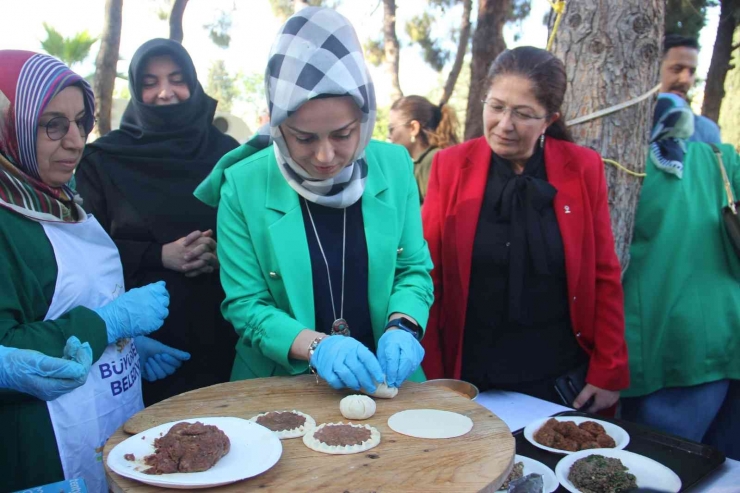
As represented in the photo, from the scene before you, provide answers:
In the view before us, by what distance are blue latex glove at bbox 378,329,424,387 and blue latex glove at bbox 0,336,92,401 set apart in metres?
0.73

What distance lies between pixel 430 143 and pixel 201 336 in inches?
112

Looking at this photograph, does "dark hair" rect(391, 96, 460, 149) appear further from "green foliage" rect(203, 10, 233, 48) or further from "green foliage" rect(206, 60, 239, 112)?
"green foliage" rect(206, 60, 239, 112)

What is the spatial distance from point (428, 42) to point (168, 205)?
10.1 meters

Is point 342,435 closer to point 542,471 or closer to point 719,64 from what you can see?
point 542,471

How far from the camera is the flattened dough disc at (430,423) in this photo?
4.43 feet

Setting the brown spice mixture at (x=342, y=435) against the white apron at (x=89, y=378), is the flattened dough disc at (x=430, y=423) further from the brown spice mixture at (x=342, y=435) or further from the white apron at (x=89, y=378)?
the white apron at (x=89, y=378)

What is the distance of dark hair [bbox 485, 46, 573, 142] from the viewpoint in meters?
2.12

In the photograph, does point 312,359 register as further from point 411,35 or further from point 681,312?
point 411,35

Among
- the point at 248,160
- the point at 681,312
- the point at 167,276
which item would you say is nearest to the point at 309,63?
the point at 248,160

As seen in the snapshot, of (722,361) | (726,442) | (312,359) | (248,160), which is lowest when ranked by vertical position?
(726,442)

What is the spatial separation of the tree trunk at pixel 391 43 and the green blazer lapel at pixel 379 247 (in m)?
8.01

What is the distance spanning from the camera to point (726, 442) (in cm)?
253

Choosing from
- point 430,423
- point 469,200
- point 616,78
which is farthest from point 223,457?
point 616,78

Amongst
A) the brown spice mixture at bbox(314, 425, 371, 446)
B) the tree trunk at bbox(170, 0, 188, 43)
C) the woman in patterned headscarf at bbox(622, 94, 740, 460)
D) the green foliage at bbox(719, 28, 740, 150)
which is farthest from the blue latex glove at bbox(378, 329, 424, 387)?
the green foliage at bbox(719, 28, 740, 150)
